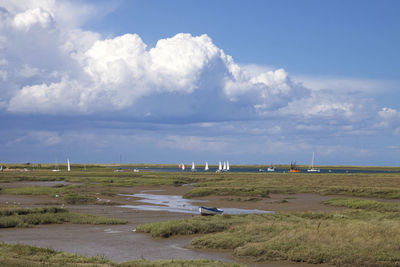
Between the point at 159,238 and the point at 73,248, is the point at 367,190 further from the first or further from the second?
the point at 73,248

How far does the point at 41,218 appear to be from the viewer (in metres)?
32.8

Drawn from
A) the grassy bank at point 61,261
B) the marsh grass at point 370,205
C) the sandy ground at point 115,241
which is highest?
the grassy bank at point 61,261

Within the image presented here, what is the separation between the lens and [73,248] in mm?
24047

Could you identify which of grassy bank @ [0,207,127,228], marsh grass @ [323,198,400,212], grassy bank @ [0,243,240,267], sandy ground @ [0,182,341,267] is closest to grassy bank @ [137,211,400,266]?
sandy ground @ [0,182,341,267]

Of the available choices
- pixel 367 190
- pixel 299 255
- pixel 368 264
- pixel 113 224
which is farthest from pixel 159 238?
pixel 367 190

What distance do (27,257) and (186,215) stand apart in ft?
70.5

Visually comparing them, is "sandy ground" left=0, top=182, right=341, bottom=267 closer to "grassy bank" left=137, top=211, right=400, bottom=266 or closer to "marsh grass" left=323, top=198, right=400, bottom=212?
"grassy bank" left=137, top=211, right=400, bottom=266

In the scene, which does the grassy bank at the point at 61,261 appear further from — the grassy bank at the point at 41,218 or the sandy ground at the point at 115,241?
the grassy bank at the point at 41,218

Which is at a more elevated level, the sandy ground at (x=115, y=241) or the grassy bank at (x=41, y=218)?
the grassy bank at (x=41, y=218)

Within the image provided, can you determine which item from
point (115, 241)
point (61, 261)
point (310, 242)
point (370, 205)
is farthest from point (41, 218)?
point (370, 205)

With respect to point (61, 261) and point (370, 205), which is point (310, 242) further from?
point (370, 205)

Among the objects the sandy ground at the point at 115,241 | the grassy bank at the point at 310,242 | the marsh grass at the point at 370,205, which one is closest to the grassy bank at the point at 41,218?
the sandy ground at the point at 115,241

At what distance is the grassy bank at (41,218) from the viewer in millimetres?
30906

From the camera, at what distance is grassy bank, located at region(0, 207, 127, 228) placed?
3091 centimetres
